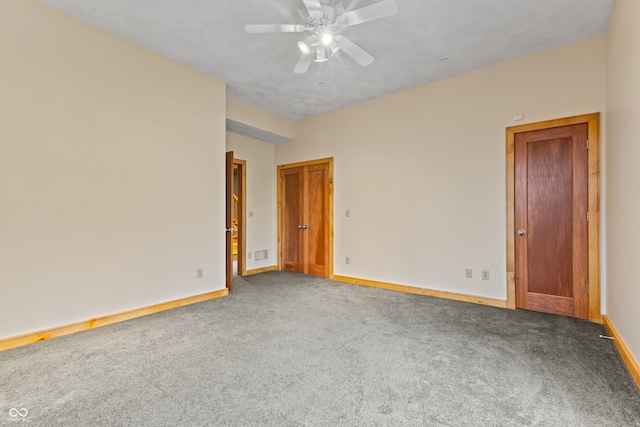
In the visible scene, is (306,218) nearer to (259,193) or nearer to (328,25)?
(259,193)

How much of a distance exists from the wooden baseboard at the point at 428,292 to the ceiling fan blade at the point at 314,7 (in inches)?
139

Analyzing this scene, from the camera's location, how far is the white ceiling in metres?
2.52

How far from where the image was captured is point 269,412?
1610 mm

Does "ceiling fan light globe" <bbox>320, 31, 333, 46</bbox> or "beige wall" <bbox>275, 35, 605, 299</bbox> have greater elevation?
"ceiling fan light globe" <bbox>320, 31, 333, 46</bbox>

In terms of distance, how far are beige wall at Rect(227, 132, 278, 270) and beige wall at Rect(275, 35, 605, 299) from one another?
4.81 ft

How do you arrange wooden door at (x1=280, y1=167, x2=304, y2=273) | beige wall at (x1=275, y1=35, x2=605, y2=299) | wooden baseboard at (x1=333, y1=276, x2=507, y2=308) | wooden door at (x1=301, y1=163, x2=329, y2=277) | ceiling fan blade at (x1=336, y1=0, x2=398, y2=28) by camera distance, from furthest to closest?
wooden door at (x1=280, y1=167, x2=304, y2=273) < wooden door at (x1=301, y1=163, x2=329, y2=277) < wooden baseboard at (x1=333, y1=276, x2=507, y2=308) < beige wall at (x1=275, y1=35, x2=605, y2=299) < ceiling fan blade at (x1=336, y1=0, x2=398, y2=28)

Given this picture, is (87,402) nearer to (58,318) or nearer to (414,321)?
(58,318)

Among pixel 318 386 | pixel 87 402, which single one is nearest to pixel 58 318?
pixel 87 402

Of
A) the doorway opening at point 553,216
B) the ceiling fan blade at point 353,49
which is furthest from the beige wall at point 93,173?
the doorway opening at point 553,216

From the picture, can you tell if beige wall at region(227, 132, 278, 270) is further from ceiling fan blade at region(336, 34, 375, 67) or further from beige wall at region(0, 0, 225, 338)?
ceiling fan blade at region(336, 34, 375, 67)

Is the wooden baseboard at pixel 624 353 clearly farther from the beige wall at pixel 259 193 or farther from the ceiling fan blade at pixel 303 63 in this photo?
the beige wall at pixel 259 193

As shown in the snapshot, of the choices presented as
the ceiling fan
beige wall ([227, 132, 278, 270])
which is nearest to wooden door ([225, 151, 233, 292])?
beige wall ([227, 132, 278, 270])

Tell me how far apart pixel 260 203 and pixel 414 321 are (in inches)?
147

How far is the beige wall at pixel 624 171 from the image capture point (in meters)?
1.97
